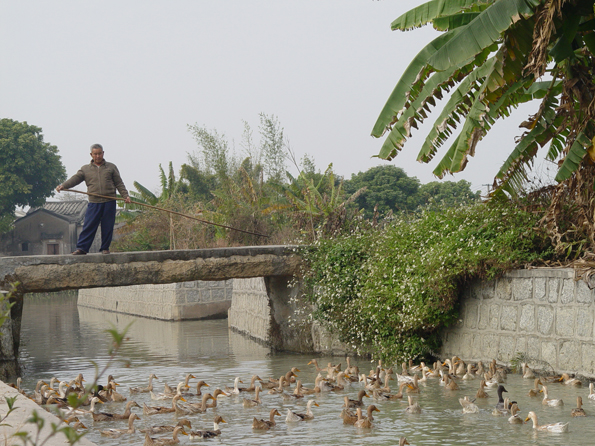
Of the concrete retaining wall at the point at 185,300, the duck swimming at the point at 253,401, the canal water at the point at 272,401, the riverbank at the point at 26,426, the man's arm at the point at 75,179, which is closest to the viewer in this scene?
the riverbank at the point at 26,426

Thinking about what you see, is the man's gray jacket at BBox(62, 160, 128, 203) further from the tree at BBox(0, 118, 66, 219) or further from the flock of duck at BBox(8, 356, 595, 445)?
the tree at BBox(0, 118, 66, 219)

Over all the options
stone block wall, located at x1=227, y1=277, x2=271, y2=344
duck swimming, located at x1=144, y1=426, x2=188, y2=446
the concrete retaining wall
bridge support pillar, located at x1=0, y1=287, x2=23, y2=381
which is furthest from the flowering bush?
the concrete retaining wall

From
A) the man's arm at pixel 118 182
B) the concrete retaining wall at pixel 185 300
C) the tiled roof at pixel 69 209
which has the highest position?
the tiled roof at pixel 69 209

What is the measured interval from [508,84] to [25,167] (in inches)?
1834

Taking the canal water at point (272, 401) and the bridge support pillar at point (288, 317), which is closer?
the canal water at point (272, 401)

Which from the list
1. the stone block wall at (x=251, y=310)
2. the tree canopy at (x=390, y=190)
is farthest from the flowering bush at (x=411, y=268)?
the tree canopy at (x=390, y=190)

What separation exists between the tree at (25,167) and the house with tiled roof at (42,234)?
60.0 inches

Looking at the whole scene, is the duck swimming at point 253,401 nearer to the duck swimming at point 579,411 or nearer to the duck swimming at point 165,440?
the duck swimming at point 165,440

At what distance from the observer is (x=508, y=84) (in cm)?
1105

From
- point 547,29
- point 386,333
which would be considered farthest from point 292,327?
point 547,29

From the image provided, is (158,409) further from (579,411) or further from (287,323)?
(287,323)

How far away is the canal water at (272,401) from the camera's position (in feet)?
27.5

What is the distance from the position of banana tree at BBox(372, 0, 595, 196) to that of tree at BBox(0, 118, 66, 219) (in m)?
43.8

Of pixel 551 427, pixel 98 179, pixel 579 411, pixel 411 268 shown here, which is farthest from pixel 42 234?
pixel 551 427
